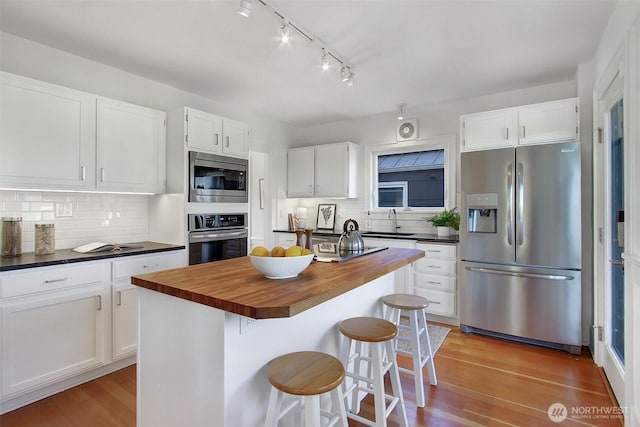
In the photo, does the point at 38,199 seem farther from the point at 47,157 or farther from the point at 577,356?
the point at 577,356

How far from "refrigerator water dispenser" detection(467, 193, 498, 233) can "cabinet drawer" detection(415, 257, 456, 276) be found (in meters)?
0.43

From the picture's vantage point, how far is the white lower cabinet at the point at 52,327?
2.04m

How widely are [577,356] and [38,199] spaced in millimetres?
4665

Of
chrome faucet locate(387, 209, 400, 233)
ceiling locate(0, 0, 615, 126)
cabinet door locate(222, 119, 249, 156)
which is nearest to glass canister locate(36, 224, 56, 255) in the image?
ceiling locate(0, 0, 615, 126)

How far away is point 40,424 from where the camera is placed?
195 cm

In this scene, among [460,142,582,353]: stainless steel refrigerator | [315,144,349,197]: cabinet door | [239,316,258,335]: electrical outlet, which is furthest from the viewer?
[315,144,349,197]: cabinet door

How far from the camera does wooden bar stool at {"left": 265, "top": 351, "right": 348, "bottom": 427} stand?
120 cm

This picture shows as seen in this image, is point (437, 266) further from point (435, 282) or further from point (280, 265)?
point (280, 265)

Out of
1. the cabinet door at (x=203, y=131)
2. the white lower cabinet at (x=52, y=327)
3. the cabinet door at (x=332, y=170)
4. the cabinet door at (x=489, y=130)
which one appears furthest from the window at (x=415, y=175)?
the white lower cabinet at (x=52, y=327)

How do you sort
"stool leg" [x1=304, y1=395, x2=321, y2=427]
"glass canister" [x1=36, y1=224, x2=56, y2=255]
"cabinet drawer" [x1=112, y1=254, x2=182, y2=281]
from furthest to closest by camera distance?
1. "cabinet drawer" [x1=112, y1=254, x2=182, y2=281]
2. "glass canister" [x1=36, y1=224, x2=56, y2=255]
3. "stool leg" [x1=304, y1=395, x2=321, y2=427]

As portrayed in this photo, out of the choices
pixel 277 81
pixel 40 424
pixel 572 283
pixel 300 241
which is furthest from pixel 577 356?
pixel 40 424

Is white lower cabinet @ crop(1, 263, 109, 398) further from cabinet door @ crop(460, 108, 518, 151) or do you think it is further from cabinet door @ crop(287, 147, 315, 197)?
cabinet door @ crop(460, 108, 518, 151)

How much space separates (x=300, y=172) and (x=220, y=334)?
3.82 meters

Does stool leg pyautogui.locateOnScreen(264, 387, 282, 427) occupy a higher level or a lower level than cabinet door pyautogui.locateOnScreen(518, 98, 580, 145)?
lower
